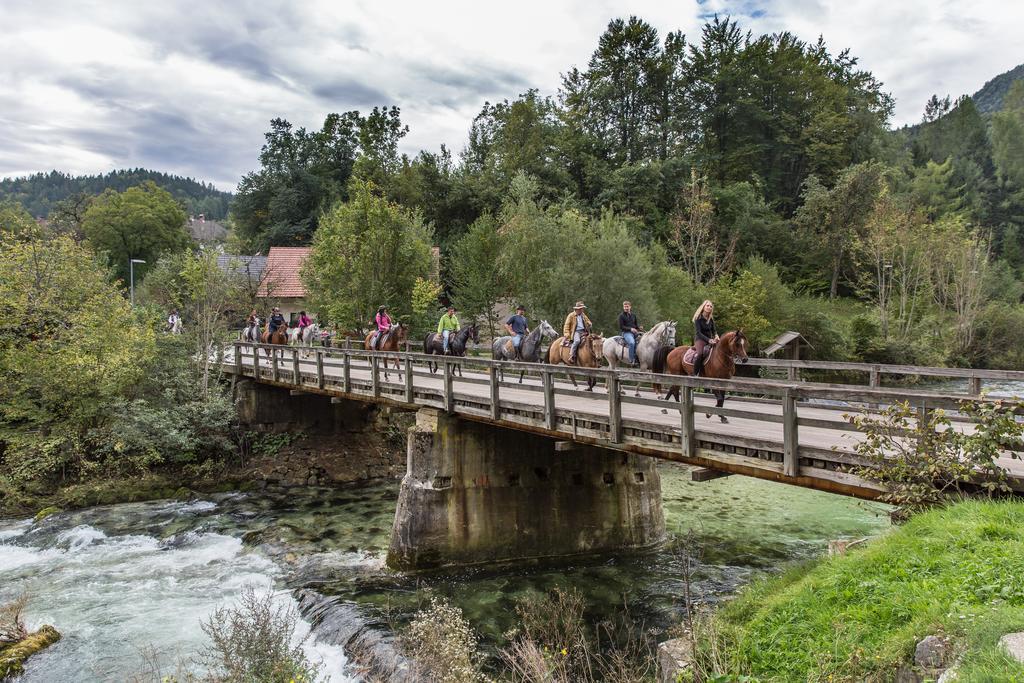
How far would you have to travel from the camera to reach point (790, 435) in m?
8.11

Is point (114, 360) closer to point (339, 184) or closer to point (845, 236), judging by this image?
point (339, 184)

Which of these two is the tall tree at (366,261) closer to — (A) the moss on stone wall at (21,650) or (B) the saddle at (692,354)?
(A) the moss on stone wall at (21,650)

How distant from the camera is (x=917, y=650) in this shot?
17.0ft

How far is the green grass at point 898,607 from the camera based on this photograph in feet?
17.1

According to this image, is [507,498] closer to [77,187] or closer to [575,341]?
[575,341]

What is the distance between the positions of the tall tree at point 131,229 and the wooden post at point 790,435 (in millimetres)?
54168

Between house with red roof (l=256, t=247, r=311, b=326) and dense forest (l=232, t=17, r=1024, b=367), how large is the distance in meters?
4.89

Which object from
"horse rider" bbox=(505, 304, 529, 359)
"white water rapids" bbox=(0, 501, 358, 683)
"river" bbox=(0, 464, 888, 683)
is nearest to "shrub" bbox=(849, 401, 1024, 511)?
"river" bbox=(0, 464, 888, 683)

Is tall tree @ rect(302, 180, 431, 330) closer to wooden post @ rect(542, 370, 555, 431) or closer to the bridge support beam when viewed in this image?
the bridge support beam

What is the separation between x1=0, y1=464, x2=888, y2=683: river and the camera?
38.0ft

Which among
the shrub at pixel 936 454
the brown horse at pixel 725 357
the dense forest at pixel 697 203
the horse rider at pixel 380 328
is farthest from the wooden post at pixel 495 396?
the dense forest at pixel 697 203

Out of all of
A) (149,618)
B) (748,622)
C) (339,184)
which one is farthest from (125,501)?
(339,184)

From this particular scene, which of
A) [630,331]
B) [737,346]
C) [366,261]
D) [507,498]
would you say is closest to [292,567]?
[507,498]

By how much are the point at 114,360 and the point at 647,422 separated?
19365mm
